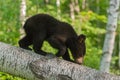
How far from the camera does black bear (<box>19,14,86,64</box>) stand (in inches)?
213

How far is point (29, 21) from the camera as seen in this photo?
5609mm

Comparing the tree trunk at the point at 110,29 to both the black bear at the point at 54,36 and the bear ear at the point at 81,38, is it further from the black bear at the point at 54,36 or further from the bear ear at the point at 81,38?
the bear ear at the point at 81,38

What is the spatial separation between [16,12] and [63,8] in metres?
12.1

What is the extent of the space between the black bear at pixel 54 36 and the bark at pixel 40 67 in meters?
0.67

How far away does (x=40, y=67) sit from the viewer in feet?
14.6

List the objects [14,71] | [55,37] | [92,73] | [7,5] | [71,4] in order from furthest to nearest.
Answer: [71,4] → [7,5] → [55,37] → [14,71] → [92,73]

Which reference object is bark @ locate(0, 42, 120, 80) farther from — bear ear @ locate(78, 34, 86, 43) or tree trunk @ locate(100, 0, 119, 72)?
tree trunk @ locate(100, 0, 119, 72)

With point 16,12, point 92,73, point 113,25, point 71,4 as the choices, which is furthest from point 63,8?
point 92,73

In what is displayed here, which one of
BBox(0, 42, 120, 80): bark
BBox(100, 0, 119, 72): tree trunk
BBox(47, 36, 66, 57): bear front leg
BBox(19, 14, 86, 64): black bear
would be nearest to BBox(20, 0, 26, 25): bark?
BBox(100, 0, 119, 72): tree trunk

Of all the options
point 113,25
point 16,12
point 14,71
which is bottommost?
point 16,12

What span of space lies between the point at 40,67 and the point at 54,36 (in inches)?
41.6

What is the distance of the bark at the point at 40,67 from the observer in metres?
4.25

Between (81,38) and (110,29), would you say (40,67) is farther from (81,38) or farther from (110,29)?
(110,29)

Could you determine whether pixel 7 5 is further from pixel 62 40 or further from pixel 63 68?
pixel 63 68
